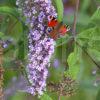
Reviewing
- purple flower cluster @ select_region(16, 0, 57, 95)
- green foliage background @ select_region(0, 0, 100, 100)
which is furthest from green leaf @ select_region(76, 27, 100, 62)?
purple flower cluster @ select_region(16, 0, 57, 95)

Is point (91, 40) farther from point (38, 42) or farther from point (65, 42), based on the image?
point (38, 42)

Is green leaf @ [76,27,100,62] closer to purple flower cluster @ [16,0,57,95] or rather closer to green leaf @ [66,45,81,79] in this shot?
green leaf @ [66,45,81,79]

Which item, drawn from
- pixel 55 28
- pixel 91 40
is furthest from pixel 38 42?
pixel 91 40

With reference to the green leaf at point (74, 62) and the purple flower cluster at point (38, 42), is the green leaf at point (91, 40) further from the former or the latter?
the purple flower cluster at point (38, 42)

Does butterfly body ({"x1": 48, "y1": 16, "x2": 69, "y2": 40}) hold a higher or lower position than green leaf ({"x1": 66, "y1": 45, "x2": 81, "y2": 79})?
higher

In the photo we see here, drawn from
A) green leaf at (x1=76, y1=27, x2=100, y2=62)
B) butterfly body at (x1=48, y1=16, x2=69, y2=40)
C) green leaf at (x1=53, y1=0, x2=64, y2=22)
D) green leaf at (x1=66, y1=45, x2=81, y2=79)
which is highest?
green leaf at (x1=53, y1=0, x2=64, y2=22)

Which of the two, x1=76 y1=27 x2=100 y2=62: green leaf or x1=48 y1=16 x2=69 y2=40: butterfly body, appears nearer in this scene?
x1=48 y1=16 x2=69 y2=40: butterfly body

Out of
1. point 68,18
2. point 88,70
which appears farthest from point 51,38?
point 88,70

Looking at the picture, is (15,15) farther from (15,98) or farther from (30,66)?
(15,98)
